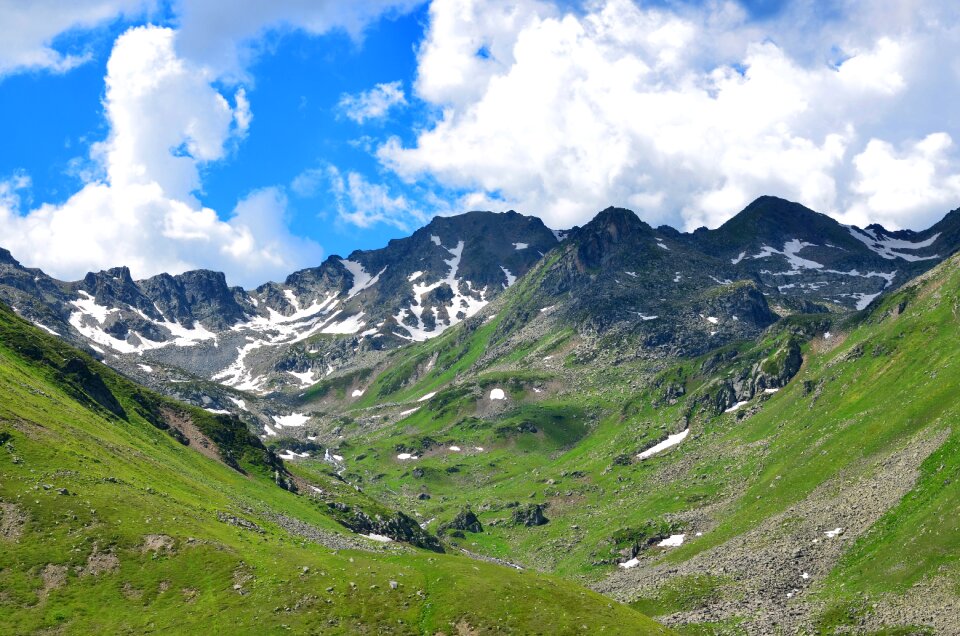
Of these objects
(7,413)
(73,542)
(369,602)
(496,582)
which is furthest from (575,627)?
(7,413)

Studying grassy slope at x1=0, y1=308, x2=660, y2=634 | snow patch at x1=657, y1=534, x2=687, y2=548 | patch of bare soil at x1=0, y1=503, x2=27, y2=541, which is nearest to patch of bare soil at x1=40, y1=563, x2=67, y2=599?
grassy slope at x1=0, y1=308, x2=660, y2=634

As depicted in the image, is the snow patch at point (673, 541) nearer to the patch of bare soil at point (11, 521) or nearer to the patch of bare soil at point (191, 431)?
the patch of bare soil at point (191, 431)

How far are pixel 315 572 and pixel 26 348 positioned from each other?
102 meters

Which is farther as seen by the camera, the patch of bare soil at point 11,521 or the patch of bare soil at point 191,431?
the patch of bare soil at point 191,431

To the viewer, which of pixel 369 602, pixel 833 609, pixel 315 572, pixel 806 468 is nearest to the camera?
pixel 369 602

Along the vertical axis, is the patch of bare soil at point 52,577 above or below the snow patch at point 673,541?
above

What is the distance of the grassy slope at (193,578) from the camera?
227 ft

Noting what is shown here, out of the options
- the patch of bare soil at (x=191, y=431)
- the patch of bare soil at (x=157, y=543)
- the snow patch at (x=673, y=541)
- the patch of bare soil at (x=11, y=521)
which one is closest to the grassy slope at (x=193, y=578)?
the patch of bare soil at (x=11, y=521)

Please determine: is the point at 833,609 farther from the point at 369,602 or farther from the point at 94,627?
the point at 94,627

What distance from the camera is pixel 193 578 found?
75.2 meters

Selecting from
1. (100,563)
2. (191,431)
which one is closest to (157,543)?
(100,563)

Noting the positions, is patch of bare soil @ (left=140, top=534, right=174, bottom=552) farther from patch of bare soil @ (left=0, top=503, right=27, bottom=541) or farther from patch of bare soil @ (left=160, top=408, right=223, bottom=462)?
patch of bare soil @ (left=160, top=408, right=223, bottom=462)

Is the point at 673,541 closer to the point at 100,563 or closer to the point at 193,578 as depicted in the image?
the point at 193,578

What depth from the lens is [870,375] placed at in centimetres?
17750
